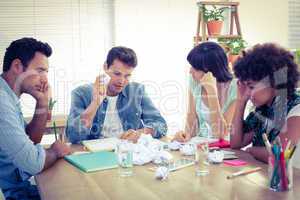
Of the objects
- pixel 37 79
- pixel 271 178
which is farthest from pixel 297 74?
pixel 37 79

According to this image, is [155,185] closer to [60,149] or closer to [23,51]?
[60,149]

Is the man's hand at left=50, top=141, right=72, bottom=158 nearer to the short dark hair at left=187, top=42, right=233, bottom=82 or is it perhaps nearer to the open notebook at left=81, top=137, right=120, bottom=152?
the open notebook at left=81, top=137, right=120, bottom=152

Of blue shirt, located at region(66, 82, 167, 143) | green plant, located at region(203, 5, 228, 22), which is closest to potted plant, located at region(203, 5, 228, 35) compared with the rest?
green plant, located at region(203, 5, 228, 22)

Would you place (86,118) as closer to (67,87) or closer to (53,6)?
(67,87)

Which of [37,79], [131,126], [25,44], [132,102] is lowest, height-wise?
[131,126]

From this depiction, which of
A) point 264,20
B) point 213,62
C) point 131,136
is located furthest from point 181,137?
point 264,20

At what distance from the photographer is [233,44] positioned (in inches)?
133

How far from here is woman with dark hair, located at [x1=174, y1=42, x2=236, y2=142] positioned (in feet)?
8.02

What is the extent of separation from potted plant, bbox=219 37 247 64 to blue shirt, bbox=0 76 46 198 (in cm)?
214

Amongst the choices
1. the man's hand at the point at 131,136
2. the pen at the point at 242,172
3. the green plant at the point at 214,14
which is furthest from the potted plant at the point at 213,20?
the pen at the point at 242,172

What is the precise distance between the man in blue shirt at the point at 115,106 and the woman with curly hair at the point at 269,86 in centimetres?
61

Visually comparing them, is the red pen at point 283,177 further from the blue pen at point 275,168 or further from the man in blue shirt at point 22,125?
the man in blue shirt at point 22,125

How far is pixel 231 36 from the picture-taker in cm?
342

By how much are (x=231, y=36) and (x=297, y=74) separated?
1.68 meters
